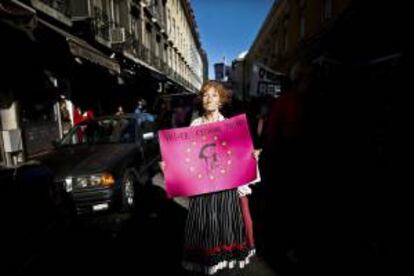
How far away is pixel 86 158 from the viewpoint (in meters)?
4.20

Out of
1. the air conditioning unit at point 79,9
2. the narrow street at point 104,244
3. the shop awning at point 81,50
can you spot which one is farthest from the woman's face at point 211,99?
the air conditioning unit at point 79,9

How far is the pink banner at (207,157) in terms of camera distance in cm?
227

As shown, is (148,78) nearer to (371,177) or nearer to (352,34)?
(352,34)

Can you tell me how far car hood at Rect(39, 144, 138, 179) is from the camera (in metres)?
3.86

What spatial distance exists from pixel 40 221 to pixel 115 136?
202cm

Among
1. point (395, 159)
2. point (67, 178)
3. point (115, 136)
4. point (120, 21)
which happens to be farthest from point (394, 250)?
point (120, 21)

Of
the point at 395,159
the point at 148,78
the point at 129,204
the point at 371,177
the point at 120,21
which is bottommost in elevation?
the point at 129,204

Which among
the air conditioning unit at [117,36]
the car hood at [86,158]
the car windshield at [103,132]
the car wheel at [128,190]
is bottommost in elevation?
the car wheel at [128,190]

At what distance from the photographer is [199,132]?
7.55 ft

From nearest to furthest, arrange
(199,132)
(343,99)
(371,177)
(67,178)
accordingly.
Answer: (199,132), (67,178), (371,177), (343,99)

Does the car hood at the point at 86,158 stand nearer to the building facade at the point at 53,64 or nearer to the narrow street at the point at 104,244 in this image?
the narrow street at the point at 104,244

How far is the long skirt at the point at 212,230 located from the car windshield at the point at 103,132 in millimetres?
3011

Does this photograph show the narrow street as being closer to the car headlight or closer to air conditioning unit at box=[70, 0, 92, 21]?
the car headlight

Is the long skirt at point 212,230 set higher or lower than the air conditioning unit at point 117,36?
lower
